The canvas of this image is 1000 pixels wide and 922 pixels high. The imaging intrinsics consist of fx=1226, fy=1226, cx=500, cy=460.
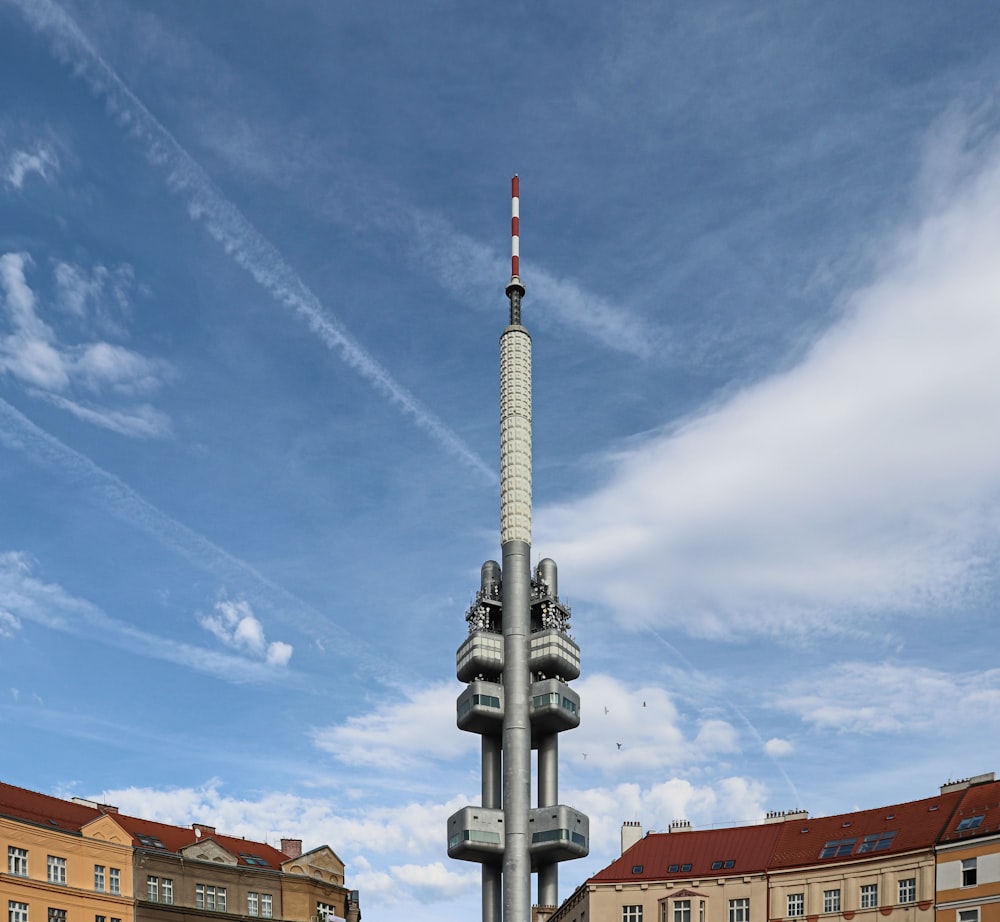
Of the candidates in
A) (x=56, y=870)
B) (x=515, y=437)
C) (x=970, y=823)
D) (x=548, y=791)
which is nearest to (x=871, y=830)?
(x=970, y=823)

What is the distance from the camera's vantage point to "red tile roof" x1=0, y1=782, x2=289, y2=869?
104m

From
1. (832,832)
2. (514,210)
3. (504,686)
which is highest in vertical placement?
(514,210)

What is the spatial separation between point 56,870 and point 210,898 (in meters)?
18.8

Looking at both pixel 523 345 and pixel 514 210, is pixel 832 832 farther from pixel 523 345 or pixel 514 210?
pixel 514 210

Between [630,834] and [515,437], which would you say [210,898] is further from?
[515,437]

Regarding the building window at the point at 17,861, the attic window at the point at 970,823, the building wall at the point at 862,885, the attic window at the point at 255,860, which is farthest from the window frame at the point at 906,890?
the building window at the point at 17,861

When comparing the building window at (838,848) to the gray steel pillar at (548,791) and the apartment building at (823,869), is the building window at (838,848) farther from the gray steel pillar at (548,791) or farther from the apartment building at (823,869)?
the gray steel pillar at (548,791)

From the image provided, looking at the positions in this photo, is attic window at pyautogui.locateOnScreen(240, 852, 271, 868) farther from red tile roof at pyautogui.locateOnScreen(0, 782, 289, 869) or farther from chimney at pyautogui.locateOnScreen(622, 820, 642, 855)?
chimney at pyautogui.locateOnScreen(622, 820, 642, 855)

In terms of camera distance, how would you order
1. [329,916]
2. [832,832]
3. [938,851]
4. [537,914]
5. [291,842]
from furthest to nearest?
[537,914], [291,842], [329,916], [832,832], [938,851]

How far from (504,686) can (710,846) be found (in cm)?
5095

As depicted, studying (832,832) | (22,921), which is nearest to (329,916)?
(22,921)

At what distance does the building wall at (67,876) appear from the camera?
322ft

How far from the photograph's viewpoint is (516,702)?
15550 centimetres

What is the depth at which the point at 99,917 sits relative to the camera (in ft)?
345
